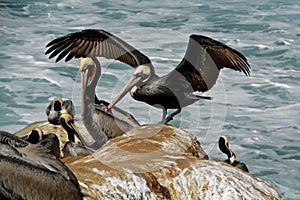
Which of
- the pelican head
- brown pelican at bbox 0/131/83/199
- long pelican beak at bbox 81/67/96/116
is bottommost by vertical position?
long pelican beak at bbox 81/67/96/116

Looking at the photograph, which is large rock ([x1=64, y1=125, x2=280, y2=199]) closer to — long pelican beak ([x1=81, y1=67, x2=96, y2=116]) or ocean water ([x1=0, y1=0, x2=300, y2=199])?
long pelican beak ([x1=81, y1=67, x2=96, y2=116])

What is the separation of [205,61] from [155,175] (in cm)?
223

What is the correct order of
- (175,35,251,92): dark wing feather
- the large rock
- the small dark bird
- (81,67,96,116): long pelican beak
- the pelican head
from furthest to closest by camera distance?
1. (81,67,96,116): long pelican beak
2. the small dark bird
3. the pelican head
4. (175,35,251,92): dark wing feather
5. the large rock

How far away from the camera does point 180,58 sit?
49.4ft

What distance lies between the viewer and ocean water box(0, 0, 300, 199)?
37.7 feet

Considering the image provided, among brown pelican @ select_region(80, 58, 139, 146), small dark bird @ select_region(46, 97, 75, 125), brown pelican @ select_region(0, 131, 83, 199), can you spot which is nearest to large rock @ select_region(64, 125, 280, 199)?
brown pelican @ select_region(0, 131, 83, 199)

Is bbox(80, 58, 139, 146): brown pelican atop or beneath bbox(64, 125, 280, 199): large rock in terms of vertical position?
beneath

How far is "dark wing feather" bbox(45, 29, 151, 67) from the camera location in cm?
699

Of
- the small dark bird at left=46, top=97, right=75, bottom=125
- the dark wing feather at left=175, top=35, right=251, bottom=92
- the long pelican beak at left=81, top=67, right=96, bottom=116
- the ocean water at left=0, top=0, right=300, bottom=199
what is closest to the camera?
the dark wing feather at left=175, top=35, right=251, bottom=92

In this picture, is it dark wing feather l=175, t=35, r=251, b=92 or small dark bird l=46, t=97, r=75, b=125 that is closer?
dark wing feather l=175, t=35, r=251, b=92

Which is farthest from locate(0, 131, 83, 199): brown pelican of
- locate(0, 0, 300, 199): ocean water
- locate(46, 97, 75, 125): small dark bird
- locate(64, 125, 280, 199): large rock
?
locate(0, 0, 300, 199): ocean water

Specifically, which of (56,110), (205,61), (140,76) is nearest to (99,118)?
(56,110)

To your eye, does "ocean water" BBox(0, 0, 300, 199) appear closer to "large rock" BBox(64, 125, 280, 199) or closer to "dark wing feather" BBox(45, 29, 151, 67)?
"dark wing feather" BBox(45, 29, 151, 67)

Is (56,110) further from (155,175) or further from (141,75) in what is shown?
(155,175)
